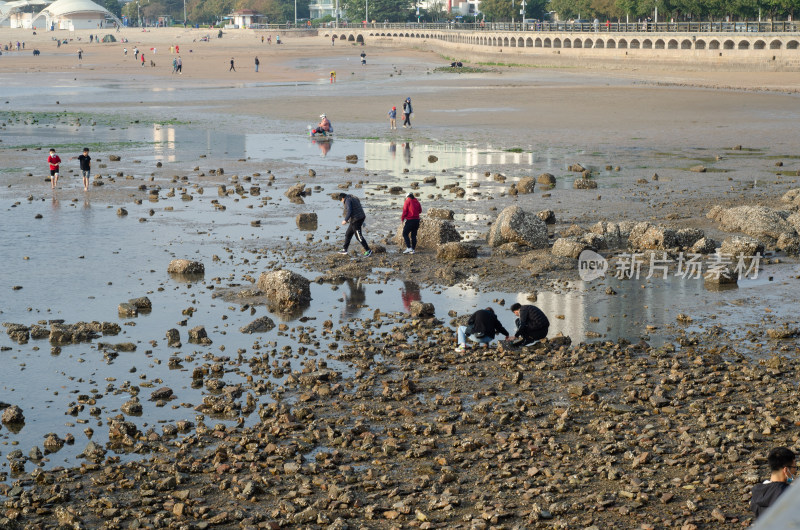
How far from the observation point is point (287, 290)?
57.6ft

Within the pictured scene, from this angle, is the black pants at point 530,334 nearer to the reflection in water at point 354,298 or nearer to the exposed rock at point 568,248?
the reflection in water at point 354,298

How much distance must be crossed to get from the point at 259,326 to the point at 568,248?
7801mm

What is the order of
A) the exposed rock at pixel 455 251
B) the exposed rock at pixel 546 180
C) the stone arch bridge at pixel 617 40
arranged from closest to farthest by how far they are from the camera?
the exposed rock at pixel 455 251 < the exposed rock at pixel 546 180 < the stone arch bridge at pixel 617 40

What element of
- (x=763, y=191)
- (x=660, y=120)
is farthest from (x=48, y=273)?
(x=660, y=120)

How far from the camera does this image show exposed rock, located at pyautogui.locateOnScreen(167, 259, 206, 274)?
20016mm

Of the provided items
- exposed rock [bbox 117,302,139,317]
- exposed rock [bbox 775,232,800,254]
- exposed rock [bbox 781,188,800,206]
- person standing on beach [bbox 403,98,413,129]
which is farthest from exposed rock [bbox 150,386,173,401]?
person standing on beach [bbox 403,98,413,129]

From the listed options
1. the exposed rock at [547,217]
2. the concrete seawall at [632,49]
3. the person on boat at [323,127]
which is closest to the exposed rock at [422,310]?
the exposed rock at [547,217]

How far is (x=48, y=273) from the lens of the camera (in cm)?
2041

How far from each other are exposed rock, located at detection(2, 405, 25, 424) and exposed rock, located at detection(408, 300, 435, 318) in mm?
6981

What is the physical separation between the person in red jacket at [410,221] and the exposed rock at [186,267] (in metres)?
4.67

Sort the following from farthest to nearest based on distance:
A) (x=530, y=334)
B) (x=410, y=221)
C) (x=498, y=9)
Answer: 1. (x=498, y=9)
2. (x=410, y=221)
3. (x=530, y=334)

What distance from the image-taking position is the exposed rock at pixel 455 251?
2091cm

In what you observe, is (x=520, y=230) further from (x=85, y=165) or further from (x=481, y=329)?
(x=85, y=165)

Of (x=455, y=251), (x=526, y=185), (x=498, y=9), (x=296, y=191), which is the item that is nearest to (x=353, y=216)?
(x=455, y=251)
